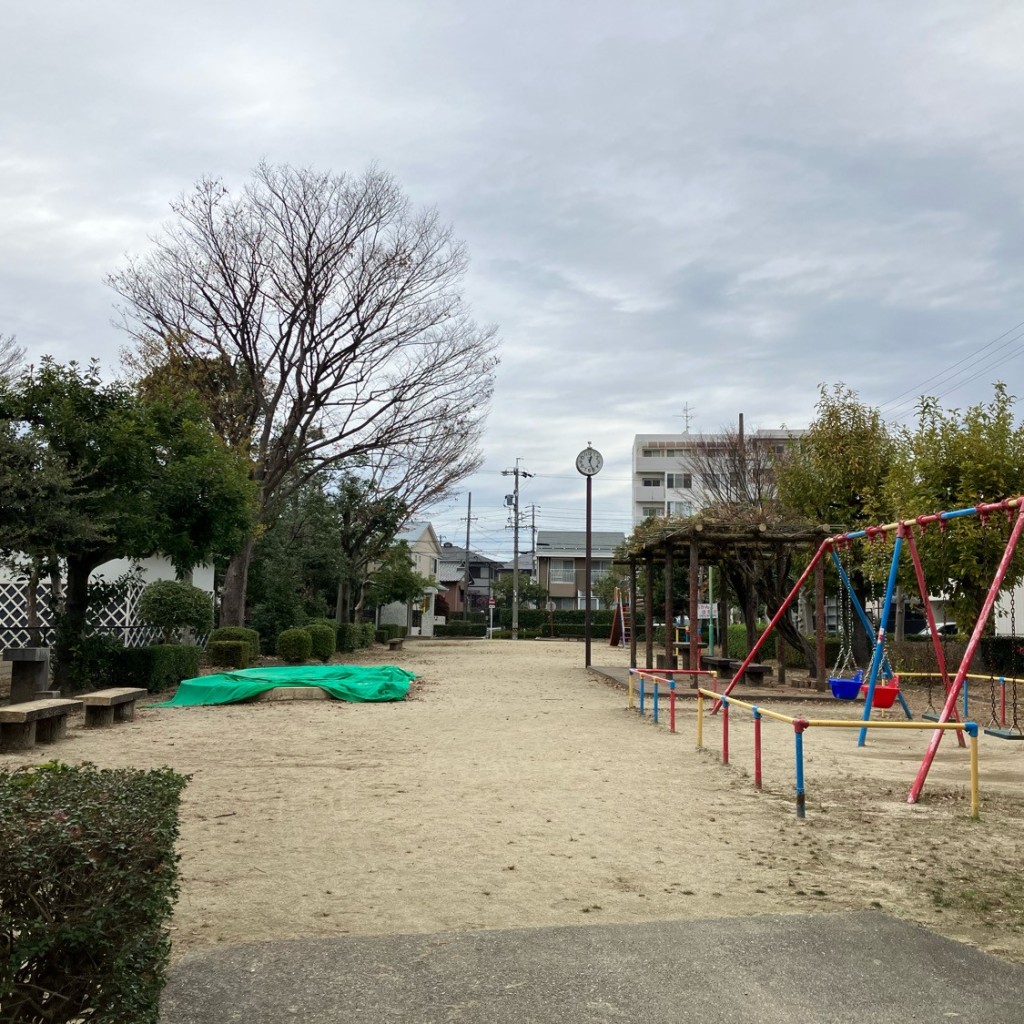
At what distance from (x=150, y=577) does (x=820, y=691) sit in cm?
1518

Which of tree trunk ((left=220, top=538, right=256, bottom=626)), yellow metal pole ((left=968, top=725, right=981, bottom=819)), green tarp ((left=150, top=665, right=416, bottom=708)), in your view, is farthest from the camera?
tree trunk ((left=220, top=538, right=256, bottom=626))

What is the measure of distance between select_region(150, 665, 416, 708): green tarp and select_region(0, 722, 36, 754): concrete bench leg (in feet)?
15.2

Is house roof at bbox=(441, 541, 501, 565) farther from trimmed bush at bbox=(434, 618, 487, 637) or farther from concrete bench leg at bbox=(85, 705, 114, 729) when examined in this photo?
concrete bench leg at bbox=(85, 705, 114, 729)

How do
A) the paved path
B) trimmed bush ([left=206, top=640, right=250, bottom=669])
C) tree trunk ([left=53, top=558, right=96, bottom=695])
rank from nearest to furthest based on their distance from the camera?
1. the paved path
2. tree trunk ([left=53, top=558, right=96, bottom=695])
3. trimmed bush ([left=206, top=640, right=250, bottom=669])

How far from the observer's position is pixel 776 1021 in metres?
3.37

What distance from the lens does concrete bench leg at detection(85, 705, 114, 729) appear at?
11.9 metres

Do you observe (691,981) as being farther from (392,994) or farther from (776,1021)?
(392,994)

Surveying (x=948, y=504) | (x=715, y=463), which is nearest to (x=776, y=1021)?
(x=948, y=504)

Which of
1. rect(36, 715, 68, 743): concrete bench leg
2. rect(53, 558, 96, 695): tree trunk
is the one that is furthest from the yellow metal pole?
rect(53, 558, 96, 695): tree trunk

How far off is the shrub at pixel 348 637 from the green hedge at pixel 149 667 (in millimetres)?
13511

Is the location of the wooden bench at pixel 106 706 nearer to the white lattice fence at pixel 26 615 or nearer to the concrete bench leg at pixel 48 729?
the concrete bench leg at pixel 48 729

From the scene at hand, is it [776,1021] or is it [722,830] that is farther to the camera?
[722,830]

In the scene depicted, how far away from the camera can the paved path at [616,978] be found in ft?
11.2

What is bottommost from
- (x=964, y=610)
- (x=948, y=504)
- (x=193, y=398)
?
(x=964, y=610)
